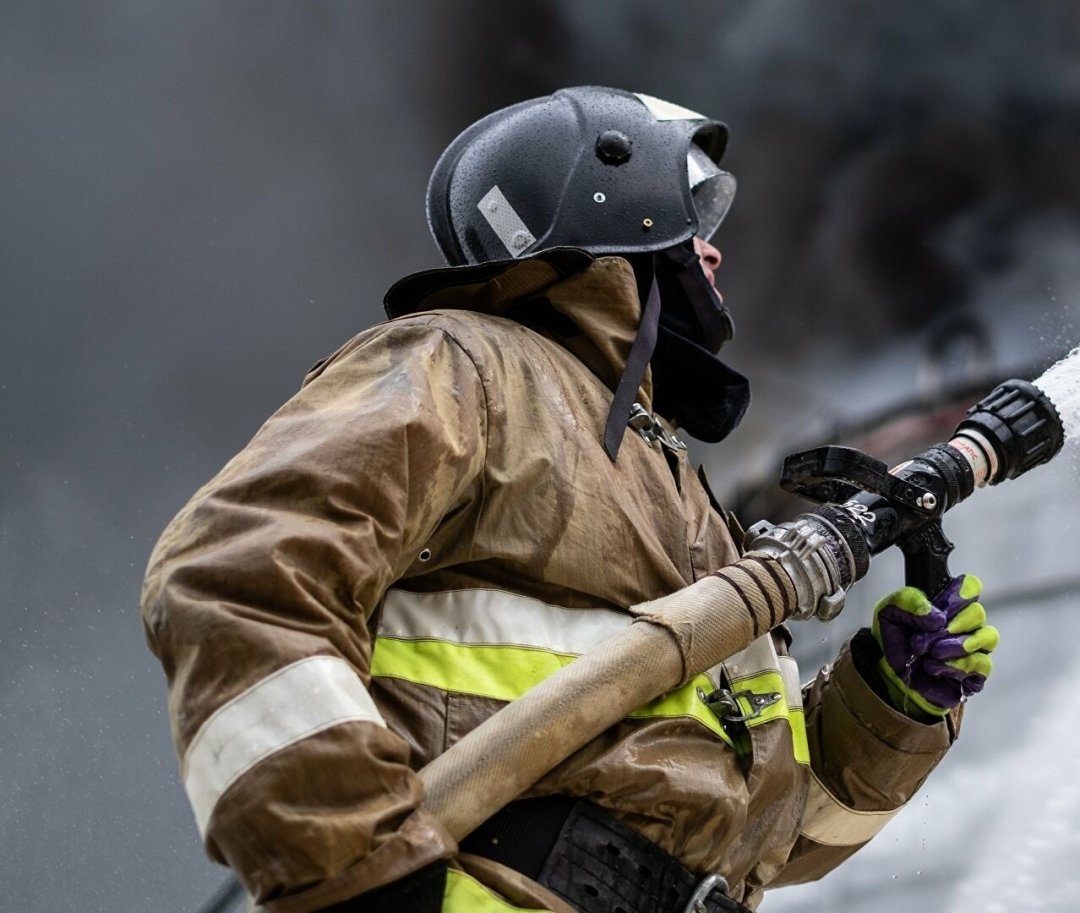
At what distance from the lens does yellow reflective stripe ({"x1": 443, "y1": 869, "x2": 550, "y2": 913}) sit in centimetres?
155

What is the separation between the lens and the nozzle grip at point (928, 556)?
226cm

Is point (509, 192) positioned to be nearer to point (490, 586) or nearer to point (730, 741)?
point (490, 586)

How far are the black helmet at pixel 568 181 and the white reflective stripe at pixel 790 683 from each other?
30.8 inches

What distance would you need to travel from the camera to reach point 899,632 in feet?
7.60

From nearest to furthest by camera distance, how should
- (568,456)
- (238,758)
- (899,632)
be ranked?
(238,758) < (568,456) < (899,632)

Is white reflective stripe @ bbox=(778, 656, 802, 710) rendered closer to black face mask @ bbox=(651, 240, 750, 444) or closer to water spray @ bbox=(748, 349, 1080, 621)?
Answer: water spray @ bbox=(748, 349, 1080, 621)

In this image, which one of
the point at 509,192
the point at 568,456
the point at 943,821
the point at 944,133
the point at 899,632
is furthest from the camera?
the point at 944,133

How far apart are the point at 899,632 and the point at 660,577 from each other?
0.57 m

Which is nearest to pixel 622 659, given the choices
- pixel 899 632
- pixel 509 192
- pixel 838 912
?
pixel 899 632

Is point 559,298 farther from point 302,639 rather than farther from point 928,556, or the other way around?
point 302,639

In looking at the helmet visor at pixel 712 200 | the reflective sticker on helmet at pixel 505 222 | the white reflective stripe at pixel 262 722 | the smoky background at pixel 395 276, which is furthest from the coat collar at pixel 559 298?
the smoky background at pixel 395 276

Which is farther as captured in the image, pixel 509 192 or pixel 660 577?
pixel 509 192

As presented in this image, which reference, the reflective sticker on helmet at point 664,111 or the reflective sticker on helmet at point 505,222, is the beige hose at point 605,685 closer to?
the reflective sticker on helmet at point 505,222

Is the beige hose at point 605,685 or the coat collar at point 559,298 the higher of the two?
the coat collar at point 559,298
